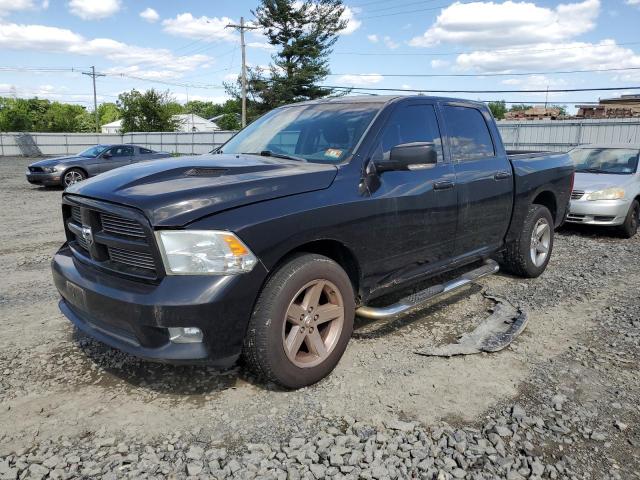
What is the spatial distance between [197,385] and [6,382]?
49.8 inches

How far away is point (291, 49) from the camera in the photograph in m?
37.2

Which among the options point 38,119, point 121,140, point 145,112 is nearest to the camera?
point 121,140

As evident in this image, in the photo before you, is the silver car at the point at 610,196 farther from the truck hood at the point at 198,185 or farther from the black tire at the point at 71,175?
the black tire at the point at 71,175

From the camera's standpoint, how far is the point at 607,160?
30.8ft

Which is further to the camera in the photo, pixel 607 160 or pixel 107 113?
pixel 107 113

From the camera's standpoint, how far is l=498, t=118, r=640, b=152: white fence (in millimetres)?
23109

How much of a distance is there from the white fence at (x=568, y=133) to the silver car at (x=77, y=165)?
1646 centimetres

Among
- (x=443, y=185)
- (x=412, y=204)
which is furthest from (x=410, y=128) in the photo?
(x=412, y=204)

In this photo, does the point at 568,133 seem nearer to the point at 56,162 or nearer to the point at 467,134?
the point at 56,162

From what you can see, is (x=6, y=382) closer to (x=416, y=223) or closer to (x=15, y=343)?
(x=15, y=343)

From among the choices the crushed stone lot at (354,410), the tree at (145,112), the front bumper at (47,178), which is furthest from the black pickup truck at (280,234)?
the tree at (145,112)

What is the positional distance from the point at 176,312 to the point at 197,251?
337mm

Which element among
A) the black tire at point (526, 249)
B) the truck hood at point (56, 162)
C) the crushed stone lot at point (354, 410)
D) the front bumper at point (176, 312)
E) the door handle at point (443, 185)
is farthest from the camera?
the truck hood at point (56, 162)

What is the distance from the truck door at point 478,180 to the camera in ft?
14.4
